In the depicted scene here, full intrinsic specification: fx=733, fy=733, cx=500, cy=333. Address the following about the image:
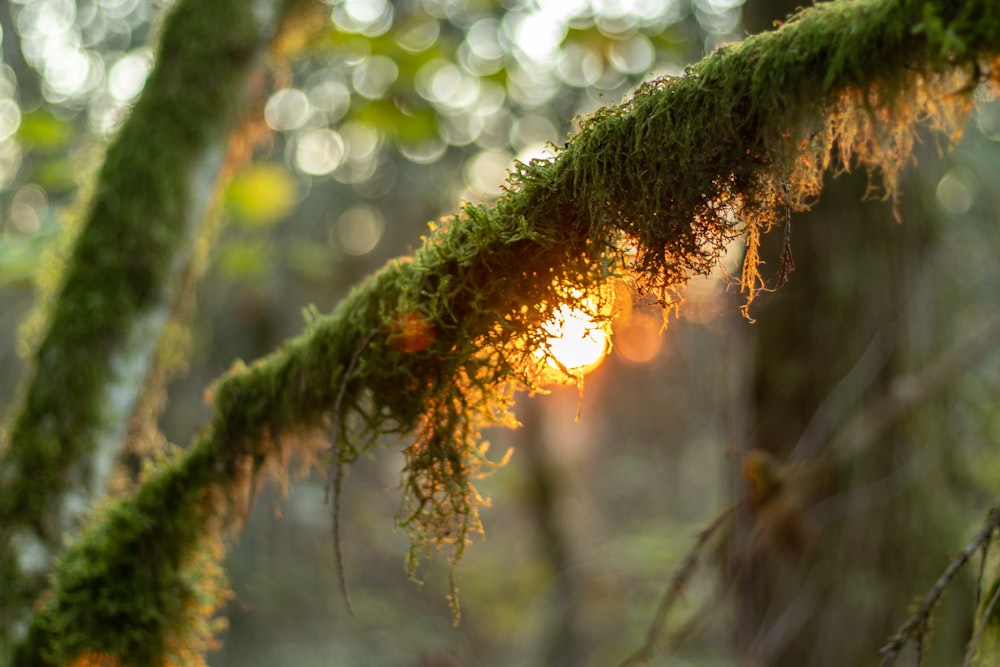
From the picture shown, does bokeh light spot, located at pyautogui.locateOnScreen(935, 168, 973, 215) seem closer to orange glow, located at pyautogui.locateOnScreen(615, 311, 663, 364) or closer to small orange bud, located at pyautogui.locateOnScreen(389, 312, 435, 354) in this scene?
orange glow, located at pyautogui.locateOnScreen(615, 311, 663, 364)

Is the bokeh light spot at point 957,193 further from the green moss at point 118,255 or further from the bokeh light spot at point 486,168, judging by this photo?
the bokeh light spot at point 486,168

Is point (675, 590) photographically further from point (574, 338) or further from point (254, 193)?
point (254, 193)

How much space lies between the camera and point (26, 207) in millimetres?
9867

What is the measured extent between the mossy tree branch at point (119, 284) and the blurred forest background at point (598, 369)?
0.31 m

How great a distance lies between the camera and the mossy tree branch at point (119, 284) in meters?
2.14

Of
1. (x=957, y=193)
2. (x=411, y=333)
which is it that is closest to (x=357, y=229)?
(x=957, y=193)

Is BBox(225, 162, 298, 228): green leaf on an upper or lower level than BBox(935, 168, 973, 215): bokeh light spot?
lower

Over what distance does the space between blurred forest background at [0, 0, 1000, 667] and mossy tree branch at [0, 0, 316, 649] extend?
31 cm

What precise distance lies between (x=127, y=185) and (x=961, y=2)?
2367 mm

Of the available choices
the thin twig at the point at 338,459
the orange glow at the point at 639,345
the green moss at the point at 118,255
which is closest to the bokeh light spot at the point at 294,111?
the orange glow at the point at 639,345

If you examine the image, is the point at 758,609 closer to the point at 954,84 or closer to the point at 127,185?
the point at 954,84

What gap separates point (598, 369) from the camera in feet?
25.6

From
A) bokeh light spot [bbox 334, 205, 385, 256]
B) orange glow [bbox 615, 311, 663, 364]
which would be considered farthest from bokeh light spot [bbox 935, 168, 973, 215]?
bokeh light spot [bbox 334, 205, 385, 256]

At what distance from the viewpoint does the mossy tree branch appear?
214cm
